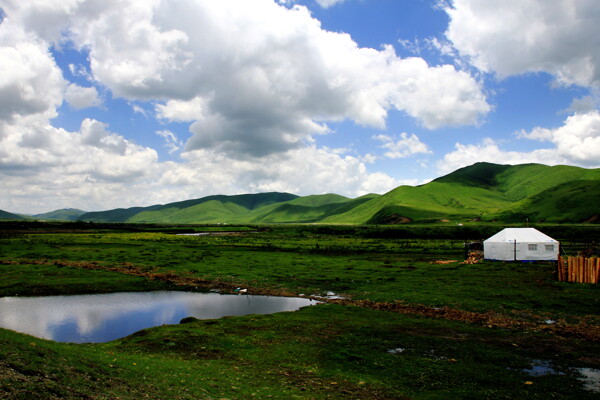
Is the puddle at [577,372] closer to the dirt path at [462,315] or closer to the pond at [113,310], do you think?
the dirt path at [462,315]

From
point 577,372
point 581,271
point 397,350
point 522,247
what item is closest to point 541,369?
point 577,372

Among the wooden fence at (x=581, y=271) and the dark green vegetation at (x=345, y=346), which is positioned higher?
the wooden fence at (x=581, y=271)

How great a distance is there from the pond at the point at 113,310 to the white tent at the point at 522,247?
48674 mm

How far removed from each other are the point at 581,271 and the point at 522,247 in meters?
25.9

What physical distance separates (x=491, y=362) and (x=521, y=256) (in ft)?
190

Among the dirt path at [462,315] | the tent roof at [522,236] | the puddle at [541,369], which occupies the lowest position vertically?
the dirt path at [462,315]

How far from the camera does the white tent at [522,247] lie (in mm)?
67438

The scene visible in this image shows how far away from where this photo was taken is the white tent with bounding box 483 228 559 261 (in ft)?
221

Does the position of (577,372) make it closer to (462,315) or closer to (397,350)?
(397,350)

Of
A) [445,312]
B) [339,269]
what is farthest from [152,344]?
[339,269]

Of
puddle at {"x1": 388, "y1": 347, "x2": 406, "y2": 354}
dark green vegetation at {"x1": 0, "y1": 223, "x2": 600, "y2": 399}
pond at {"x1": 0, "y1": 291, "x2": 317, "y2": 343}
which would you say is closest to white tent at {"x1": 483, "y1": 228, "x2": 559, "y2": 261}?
dark green vegetation at {"x1": 0, "y1": 223, "x2": 600, "y2": 399}

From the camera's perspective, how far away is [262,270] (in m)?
58.3

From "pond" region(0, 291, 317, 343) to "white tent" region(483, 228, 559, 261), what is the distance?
1916 inches

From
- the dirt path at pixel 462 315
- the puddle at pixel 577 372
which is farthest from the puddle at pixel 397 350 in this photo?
the dirt path at pixel 462 315
